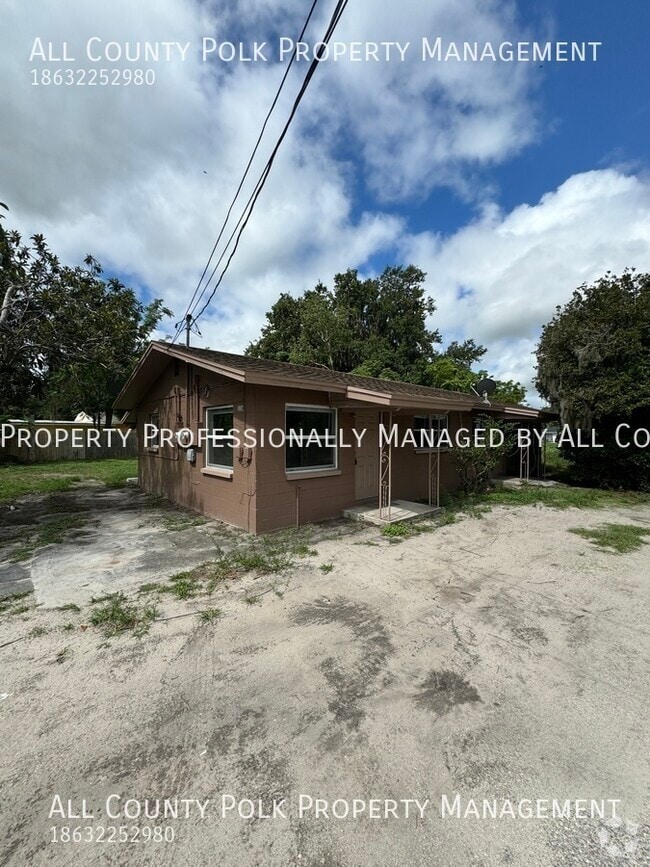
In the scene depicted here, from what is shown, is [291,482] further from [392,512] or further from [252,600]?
[252,600]

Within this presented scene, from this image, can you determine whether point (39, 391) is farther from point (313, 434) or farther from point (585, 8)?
point (585, 8)


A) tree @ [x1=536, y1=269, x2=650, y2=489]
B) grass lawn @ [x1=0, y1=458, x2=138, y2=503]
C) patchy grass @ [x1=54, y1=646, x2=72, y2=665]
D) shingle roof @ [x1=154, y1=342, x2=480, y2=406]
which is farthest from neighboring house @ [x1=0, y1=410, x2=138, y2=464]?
tree @ [x1=536, y1=269, x2=650, y2=489]

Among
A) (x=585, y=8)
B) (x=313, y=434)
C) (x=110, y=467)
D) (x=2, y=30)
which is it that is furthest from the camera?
(x=110, y=467)

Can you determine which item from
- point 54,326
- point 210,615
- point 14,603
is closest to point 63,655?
point 210,615

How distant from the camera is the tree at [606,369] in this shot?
36.2ft

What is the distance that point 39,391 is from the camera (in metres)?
8.80

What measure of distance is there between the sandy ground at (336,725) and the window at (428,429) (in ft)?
19.1

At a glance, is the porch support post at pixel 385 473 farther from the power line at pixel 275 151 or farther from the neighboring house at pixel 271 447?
the power line at pixel 275 151

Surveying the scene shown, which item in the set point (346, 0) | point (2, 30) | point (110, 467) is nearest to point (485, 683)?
point (346, 0)

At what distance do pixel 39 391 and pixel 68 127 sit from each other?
5859 mm

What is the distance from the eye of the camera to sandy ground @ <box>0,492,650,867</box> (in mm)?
1684

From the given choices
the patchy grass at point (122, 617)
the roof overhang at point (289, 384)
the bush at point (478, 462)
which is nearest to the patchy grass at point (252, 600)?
the patchy grass at point (122, 617)

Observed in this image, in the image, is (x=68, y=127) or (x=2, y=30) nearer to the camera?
(x=2, y=30)

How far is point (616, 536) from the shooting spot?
6.47 meters
